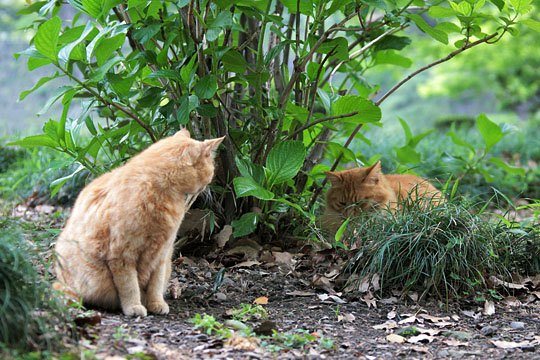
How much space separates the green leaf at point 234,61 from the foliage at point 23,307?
5.20ft

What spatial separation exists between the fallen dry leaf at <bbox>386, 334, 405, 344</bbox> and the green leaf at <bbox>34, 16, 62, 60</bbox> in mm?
2185

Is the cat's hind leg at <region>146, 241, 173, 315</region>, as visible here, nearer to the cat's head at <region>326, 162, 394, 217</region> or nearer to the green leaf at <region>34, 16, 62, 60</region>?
the green leaf at <region>34, 16, 62, 60</region>

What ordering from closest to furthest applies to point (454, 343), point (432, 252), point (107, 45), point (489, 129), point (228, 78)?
point (454, 343) < point (107, 45) < point (432, 252) < point (228, 78) < point (489, 129)

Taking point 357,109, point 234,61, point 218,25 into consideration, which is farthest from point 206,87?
point 357,109

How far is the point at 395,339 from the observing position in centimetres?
319

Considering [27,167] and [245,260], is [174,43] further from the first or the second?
[27,167]

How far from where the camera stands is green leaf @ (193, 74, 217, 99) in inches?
141

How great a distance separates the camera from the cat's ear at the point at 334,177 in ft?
15.1

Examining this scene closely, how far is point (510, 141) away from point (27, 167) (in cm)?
603

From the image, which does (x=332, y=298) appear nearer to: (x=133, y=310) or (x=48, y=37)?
(x=133, y=310)

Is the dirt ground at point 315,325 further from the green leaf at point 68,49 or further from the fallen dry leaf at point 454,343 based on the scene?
the green leaf at point 68,49

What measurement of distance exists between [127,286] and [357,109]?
1.74 m

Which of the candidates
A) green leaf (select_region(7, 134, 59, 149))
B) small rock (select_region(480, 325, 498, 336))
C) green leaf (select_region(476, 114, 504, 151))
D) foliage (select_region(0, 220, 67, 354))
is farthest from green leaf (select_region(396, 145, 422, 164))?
foliage (select_region(0, 220, 67, 354))

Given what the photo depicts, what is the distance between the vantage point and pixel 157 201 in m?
3.03
